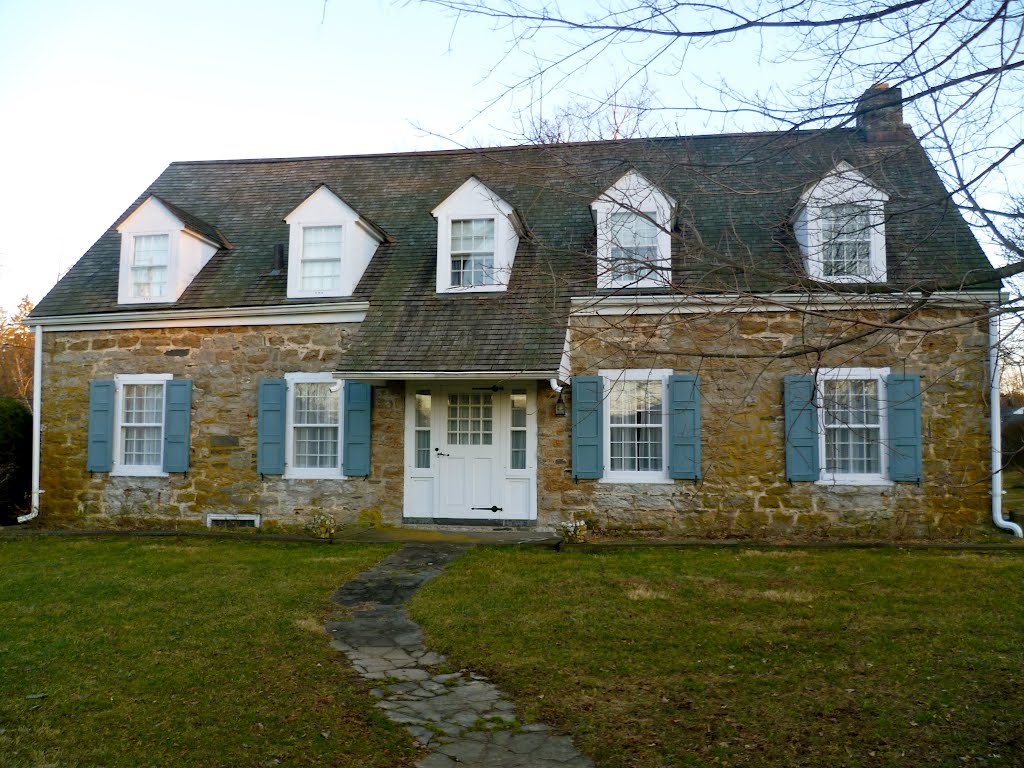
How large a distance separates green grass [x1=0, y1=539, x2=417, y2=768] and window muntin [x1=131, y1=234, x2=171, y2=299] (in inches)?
204

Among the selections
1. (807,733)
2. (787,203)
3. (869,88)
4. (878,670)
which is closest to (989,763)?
(807,733)

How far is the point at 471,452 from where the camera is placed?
11.8m

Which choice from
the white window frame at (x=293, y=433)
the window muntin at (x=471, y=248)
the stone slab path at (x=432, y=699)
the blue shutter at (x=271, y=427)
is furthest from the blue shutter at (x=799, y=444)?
the blue shutter at (x=271, y=427)

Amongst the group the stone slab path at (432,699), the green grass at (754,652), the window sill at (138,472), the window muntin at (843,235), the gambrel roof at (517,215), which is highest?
the gambrel roof at (517,215)

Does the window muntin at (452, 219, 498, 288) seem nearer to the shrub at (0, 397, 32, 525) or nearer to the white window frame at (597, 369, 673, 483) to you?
the white window frame at (597, 369, 673, 483)

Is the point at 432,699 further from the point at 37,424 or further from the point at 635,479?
the point at 37,424

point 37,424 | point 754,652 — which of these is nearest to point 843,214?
point 754,652

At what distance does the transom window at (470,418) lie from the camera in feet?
39.0

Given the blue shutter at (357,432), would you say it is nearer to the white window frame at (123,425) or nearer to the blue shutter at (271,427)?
the blue shutter at (271,427)

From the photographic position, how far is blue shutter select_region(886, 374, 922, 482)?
1066 cm

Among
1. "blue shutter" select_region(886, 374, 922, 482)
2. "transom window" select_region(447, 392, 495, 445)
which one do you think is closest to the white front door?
"transom window" select_region(447, 392, 495, 445)

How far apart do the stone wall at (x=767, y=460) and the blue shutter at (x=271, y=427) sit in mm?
4119

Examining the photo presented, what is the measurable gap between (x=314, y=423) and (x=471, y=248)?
374 centimetres

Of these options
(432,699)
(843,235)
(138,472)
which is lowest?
(432,699)
